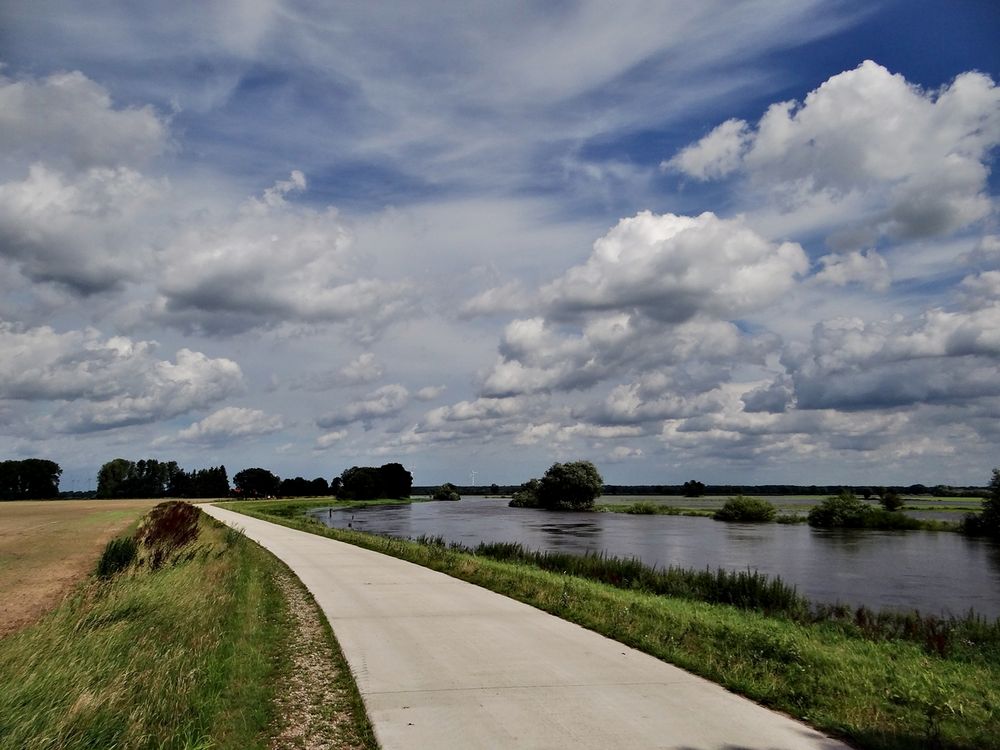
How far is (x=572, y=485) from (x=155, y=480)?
105096 mm

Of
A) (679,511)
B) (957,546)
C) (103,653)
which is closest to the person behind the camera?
(103,653)

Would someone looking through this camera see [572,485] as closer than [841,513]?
No

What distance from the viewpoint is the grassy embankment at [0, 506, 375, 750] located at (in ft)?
19.2

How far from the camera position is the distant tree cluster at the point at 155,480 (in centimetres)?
15075

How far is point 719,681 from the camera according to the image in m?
7.63

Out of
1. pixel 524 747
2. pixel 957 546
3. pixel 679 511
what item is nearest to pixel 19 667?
pixel 524 747

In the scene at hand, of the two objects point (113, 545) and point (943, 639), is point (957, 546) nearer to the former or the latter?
point (943, 639)

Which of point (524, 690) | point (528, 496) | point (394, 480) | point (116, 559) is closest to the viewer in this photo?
point (524, 690)

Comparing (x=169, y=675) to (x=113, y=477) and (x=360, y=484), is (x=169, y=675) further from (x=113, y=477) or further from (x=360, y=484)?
(x=113, y=477)

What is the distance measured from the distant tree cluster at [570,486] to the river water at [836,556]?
138 ft

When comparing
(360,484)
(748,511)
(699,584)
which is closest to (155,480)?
(360,484)

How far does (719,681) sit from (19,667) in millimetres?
8013

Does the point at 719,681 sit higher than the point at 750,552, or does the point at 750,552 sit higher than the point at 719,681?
the point at 719,681

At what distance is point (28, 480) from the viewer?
443 ft
